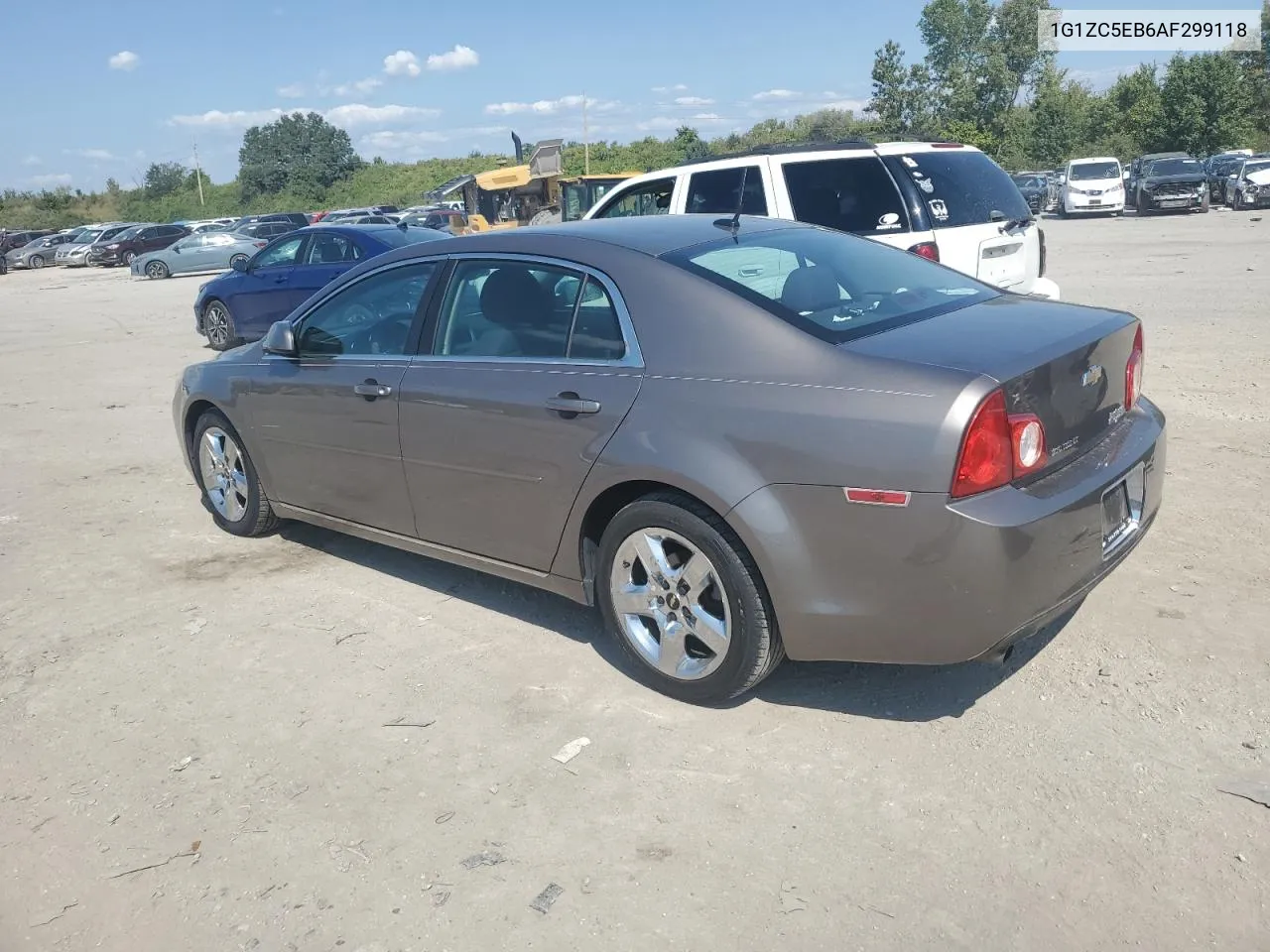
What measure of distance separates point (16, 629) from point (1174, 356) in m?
8.56

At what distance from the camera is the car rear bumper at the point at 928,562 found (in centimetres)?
312

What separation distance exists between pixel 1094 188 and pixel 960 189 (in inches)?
1138

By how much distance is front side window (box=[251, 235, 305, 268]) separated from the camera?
44.7ft

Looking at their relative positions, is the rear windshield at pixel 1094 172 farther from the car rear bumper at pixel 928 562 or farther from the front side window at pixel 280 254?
the car rear bumper at pixel 928 562

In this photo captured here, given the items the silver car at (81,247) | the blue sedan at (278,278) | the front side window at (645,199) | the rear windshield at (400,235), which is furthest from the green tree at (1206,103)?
the front side window at (645,199)

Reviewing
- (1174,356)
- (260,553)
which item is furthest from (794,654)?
(1174,356)

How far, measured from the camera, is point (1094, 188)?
109 feet

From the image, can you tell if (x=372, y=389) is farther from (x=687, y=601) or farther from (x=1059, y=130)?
(x=1059, y=130)

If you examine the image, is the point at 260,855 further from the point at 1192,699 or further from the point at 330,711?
the point at 1192,699

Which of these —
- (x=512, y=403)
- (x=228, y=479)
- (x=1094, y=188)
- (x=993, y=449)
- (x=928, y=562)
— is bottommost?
(x=228, y=479)

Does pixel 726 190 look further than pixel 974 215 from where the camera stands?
Yes

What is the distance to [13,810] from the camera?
11.4 feet

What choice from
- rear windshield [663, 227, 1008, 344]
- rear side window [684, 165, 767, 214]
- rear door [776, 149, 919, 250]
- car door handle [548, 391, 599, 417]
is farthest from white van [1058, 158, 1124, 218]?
car door handle [548, 391, 599, 417]

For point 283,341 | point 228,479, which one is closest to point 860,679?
point 283,341
